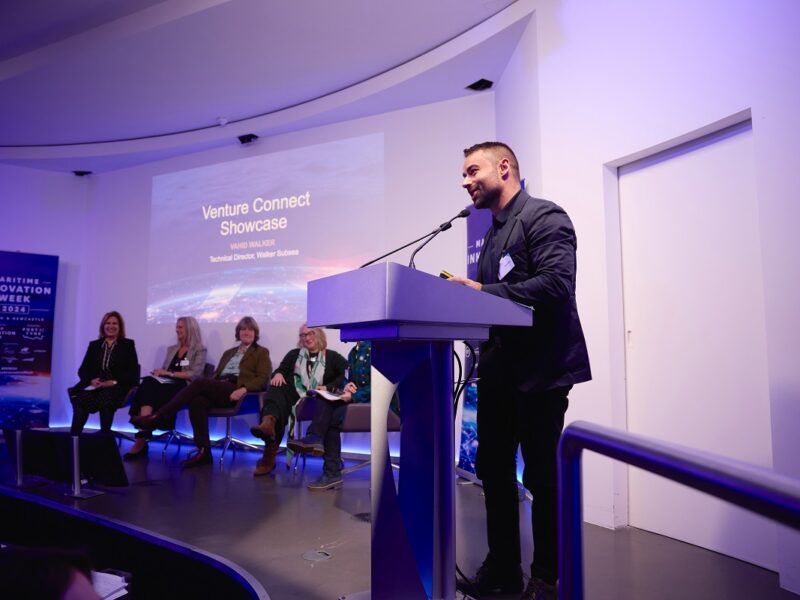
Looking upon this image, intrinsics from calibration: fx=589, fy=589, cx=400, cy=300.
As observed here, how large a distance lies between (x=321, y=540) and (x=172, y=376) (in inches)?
131

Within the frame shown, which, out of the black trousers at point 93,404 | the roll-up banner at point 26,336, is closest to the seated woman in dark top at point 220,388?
the black trousers at point 93,404

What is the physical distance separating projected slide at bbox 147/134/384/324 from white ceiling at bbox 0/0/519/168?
1.89ft

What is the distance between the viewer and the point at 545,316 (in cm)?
189

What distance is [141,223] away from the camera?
7.05 metres

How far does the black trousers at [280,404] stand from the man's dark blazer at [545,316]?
10.4ft

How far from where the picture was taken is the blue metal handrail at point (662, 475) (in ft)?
1.44

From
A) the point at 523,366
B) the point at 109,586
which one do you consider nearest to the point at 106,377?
the point at 109,586

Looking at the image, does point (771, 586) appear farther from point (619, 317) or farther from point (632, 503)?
point (619, 317)

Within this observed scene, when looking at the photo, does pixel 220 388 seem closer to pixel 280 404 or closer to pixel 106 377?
pixel 280 404

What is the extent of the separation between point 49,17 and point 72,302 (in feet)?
12.8

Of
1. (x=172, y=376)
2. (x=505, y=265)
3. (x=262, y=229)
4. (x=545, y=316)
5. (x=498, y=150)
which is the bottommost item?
(x=172, y=376)

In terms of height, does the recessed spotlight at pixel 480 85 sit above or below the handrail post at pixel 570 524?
above

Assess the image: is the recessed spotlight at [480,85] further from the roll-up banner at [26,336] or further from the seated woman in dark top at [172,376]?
the roll-up banner at [26,336]

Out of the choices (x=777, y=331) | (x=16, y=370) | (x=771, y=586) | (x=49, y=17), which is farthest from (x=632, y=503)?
(x=16, y=370)
